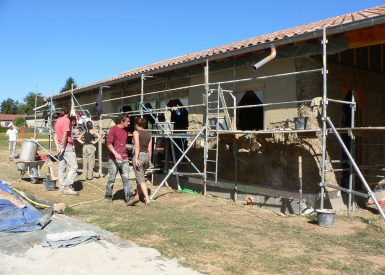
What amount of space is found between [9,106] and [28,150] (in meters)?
91.0

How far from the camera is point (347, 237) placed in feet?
20.7

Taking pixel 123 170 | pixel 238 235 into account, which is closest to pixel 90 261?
pixel 238 235

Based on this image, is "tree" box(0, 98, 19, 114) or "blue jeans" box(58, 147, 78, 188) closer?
"blue jeans" box(58, 147, 78, 188)

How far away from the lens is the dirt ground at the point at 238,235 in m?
4.89

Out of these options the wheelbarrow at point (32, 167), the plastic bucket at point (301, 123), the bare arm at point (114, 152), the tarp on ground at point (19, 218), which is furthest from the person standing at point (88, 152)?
the plastic bucket at point (301, 123)

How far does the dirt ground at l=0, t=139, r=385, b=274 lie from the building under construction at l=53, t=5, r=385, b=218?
2.52 feet

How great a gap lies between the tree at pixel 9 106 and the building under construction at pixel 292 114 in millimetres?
90523

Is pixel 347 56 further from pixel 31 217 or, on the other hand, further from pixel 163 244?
pixel 31 217

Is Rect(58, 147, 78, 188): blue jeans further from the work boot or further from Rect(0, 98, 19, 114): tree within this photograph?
Rect(0, 98, 19, 114): tree

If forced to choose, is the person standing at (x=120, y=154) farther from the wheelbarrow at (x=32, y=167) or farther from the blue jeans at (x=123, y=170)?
the wheelbarrow at (x=32, y=167)

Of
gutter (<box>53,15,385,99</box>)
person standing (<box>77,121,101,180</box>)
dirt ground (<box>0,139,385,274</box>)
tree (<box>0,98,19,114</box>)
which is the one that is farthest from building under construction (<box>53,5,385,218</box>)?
tree (<box>0,98,19,114</box>)

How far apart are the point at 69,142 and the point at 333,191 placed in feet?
19.1

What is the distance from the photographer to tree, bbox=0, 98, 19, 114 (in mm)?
92938

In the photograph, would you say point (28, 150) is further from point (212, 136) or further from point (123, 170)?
point (212, 136)
